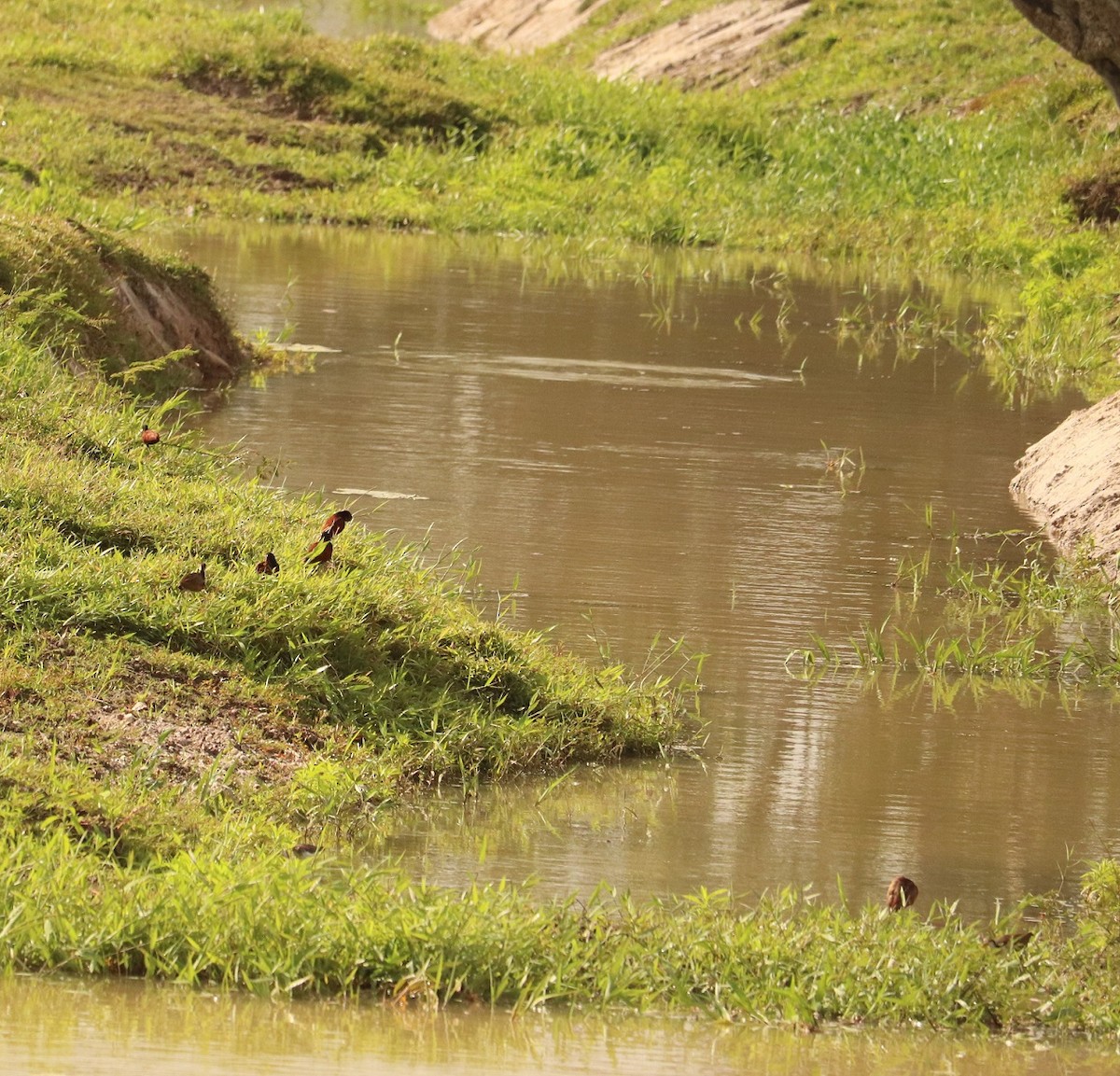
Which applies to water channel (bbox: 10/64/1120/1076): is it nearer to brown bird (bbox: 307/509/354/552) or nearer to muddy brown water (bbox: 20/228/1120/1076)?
muddy brown water (bbox: 20/228/1120/1076)

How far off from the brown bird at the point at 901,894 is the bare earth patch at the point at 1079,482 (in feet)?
12.2

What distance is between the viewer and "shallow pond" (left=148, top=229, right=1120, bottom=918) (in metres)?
5.46

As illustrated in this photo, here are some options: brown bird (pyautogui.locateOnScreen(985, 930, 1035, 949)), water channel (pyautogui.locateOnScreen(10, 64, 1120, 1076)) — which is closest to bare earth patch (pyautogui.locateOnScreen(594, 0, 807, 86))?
water channel (pyautogui.locateOnScreen(10, 64, 1120, 1076))

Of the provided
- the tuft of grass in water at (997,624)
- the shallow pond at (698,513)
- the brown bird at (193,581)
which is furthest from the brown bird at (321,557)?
the tuft of grass in water at (997,624)

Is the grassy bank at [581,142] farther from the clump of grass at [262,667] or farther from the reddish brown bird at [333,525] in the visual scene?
the clump of grass at [262,667]

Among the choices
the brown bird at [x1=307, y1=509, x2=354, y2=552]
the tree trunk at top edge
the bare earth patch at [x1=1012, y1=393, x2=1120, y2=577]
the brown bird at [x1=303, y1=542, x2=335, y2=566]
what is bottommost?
the brown bird at [x1=303, y1=542, x2=335, y2=566]

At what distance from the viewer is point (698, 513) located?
9.34 m

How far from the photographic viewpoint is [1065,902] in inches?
200

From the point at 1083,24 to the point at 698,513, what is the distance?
Answer: 113 inches

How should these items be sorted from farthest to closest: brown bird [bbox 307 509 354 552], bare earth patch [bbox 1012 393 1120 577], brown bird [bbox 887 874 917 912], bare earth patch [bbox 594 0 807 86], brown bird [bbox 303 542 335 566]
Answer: bare earth patch [bbox 594 0 807 86], bare earth patch [bbox 1012 393 1120 577], brown bird [bbox 307 509 354 552], brown bird [bbox 303 542 335 566], brown bird [bbox 887 874 917 912]

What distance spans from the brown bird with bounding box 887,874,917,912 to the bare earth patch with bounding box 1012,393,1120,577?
3.73 meters

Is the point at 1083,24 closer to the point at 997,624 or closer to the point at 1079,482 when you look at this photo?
the point at 1079,482

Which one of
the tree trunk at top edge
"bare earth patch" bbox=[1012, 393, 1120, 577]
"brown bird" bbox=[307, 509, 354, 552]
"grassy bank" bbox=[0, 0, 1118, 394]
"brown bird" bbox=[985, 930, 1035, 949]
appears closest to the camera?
"brown bird" bbox=[985, 930, 1035, 949]

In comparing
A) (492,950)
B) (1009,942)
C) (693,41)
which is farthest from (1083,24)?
(693,41)
